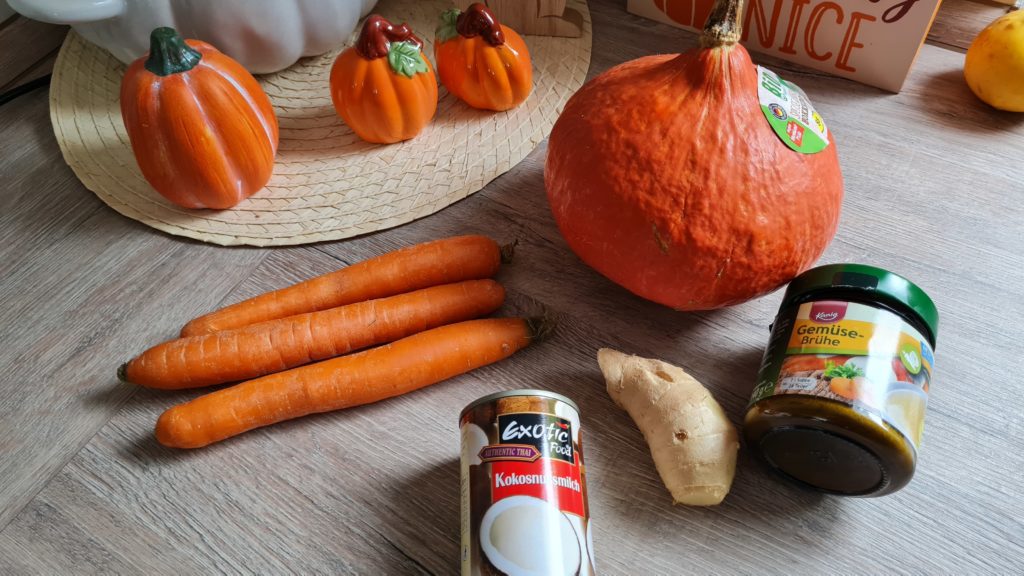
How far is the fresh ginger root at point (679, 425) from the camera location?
696 millimetres

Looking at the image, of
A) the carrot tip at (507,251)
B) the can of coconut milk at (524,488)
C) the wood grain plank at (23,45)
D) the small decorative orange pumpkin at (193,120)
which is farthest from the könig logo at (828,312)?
the wood grain plank at (23,45)

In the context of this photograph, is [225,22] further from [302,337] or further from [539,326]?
[539,326]

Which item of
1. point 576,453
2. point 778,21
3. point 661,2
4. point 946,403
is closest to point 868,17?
point 778,21

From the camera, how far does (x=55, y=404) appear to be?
2.66 feet

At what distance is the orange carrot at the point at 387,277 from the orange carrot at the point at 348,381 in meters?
0.08

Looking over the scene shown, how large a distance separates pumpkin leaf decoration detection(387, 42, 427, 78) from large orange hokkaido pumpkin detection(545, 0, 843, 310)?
29cm

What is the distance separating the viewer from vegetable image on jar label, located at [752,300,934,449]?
627mm

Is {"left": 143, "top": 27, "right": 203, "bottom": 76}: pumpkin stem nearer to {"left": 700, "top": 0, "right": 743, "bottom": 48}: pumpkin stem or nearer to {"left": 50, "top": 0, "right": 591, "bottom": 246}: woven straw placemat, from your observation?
{"left": 50, "top": 0, "right": 591, "bottom": 246}: woven straw placemat

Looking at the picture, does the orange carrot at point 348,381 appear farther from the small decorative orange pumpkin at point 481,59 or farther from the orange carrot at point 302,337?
the small decorative orange pumpkin at point 481,59

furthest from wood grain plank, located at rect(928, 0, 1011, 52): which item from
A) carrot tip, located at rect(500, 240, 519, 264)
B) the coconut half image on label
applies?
carrot tip, located at rect(500, 240, 519, 264)

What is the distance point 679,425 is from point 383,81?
576 millimetres

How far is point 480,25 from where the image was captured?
970 mm

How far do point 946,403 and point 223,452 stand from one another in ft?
2.55

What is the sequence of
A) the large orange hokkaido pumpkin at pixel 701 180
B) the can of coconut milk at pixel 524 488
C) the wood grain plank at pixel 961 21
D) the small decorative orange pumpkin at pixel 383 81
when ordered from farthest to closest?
the wood grain plank at pixel 961 21
the small decorative orange pumpkin at pixel 383 81
the large orange hokkaido pumpkin at pixel 701 180
the can of coconut milk at pixel 524 488
